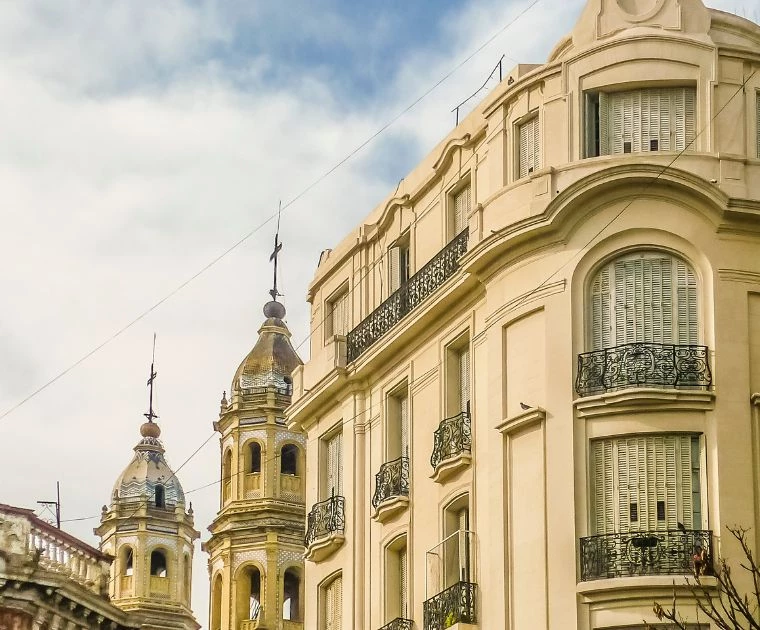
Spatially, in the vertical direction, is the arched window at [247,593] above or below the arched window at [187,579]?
below

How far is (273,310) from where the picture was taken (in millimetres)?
84062

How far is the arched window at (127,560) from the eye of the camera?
293 ft

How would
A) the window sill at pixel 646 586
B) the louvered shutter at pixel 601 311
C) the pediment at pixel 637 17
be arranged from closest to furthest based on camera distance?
the window sill at pixel 646 586 → the louvered shutter at pixel 601 311 → the pediment at pixel 637 17

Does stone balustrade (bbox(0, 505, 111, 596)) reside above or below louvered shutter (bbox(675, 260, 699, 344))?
below

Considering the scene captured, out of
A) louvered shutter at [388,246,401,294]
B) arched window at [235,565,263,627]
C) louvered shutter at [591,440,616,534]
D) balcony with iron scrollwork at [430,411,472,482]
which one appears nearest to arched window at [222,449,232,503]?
arched window at [235,565,263,627]

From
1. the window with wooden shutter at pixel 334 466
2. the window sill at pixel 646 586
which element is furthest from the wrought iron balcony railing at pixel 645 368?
the window with wooden shutter at pixel 334 466

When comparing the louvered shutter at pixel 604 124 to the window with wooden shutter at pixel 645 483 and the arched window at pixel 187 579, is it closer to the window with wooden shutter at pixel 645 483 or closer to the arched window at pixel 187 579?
the window with wooden shutter at pixel 645 483

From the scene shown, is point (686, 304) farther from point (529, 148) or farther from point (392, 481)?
point (392, 481)

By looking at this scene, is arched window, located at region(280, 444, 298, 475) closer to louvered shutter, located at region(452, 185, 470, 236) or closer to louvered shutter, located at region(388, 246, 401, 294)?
louvered shutter, located at region(388, 246, 401, 294)

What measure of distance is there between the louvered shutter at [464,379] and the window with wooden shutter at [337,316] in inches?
225

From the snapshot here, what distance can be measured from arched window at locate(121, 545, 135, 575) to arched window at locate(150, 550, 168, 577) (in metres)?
0.78

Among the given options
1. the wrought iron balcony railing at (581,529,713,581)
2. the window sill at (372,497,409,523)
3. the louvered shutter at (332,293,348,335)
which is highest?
the louvered shutter at (332,293,348,335)

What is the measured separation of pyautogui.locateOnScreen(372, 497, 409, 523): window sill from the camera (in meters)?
42.4

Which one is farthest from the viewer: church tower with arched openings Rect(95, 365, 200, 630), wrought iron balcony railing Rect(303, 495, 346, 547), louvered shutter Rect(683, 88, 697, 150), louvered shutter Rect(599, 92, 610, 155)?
church tower with arched openings Rect(95, 365, 200, 630)
